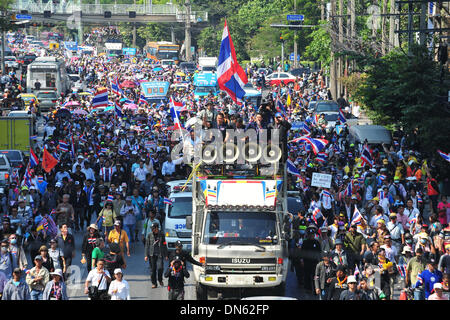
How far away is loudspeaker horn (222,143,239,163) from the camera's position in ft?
59.6

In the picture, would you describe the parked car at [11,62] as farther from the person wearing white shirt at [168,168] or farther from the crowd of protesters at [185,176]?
the person wearing white shirt at [168,168]

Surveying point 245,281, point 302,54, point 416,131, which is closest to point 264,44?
point 302,54

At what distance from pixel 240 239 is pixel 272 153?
2003 mm

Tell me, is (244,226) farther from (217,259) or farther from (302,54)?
(302,54)

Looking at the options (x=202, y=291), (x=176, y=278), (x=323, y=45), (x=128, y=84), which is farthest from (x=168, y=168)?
(x=128, y=84)

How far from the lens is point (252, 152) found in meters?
18.3

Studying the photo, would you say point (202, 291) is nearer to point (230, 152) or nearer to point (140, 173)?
point (230, 152)

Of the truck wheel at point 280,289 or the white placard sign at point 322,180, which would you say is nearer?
the truck wheel at point 280,289

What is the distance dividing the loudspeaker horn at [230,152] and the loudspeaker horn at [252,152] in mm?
179

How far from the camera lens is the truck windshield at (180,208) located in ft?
72.6

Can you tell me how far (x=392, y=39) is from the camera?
4419 centimetres

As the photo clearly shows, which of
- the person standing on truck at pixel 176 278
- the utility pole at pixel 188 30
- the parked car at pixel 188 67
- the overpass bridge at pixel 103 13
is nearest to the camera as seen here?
the person standing on truck at pixel 176 278

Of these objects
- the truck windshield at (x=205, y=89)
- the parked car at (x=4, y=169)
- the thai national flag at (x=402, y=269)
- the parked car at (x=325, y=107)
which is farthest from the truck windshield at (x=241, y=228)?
the truck windshield at (x=205, y=89)

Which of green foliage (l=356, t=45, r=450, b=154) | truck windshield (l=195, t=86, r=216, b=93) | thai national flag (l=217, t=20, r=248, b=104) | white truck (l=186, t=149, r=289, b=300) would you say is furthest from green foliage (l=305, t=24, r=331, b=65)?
white truck (l=186, t=149, r=289, b=300)
